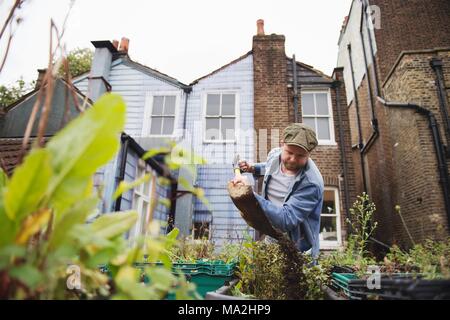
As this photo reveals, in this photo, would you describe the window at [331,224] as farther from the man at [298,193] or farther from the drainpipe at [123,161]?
the man at [298,193]

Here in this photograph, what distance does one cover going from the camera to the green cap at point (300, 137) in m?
2.13

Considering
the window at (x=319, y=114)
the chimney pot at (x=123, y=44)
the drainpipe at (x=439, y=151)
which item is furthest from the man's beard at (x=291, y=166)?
the chimney pot at (x=123, y=44)

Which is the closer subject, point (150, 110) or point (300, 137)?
point (300, 137)

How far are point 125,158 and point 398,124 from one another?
27.9 ft

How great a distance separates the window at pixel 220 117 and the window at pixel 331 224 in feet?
12.6

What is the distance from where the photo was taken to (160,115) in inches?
392

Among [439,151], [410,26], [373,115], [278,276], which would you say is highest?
[410,26]

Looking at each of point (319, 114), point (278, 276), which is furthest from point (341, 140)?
point (278, 276)

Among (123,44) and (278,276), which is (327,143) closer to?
(278,276)

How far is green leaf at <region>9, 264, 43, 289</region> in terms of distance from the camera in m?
0.47

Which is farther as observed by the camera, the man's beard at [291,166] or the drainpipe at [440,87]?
the drainpipe at [440,87]

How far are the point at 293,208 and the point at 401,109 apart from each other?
8530 mm
